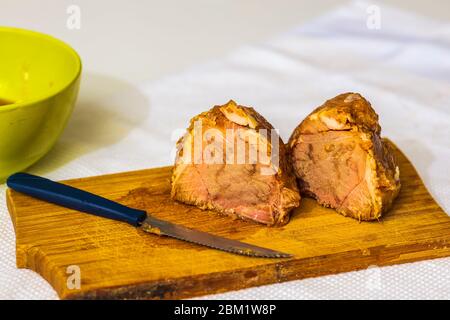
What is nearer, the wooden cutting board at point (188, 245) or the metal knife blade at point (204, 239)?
the wooden cutting board at point (188, 245)

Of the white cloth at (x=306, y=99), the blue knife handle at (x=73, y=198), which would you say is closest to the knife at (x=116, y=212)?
the blue knife handle at (x=73, y=198)

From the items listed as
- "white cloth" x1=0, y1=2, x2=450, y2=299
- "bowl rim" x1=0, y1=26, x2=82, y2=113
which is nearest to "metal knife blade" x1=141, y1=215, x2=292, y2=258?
"white cloth" x1=0, y1=2, x2=450, y2=299

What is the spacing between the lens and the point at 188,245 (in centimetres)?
280

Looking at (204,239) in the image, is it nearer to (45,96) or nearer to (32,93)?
(45,96)

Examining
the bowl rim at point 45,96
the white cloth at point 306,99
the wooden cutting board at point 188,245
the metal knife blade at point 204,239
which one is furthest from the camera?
the bowl rim at point 45,96

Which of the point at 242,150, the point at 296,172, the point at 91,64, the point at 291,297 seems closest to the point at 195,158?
the point at 242,150

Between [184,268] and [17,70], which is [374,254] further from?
[17,70]

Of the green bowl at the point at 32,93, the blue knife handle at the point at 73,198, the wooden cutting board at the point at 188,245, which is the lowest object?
the wooden cutting board at the point at 188,245

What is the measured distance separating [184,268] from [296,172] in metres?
0.64

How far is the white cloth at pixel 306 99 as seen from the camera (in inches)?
113

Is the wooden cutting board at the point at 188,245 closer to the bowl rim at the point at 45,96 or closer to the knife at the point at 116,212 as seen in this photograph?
the knife at the point at 116,212

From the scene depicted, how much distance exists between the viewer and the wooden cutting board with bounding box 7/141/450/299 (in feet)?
8.71

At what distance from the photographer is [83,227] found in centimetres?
289

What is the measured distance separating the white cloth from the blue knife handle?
6.8 inches
